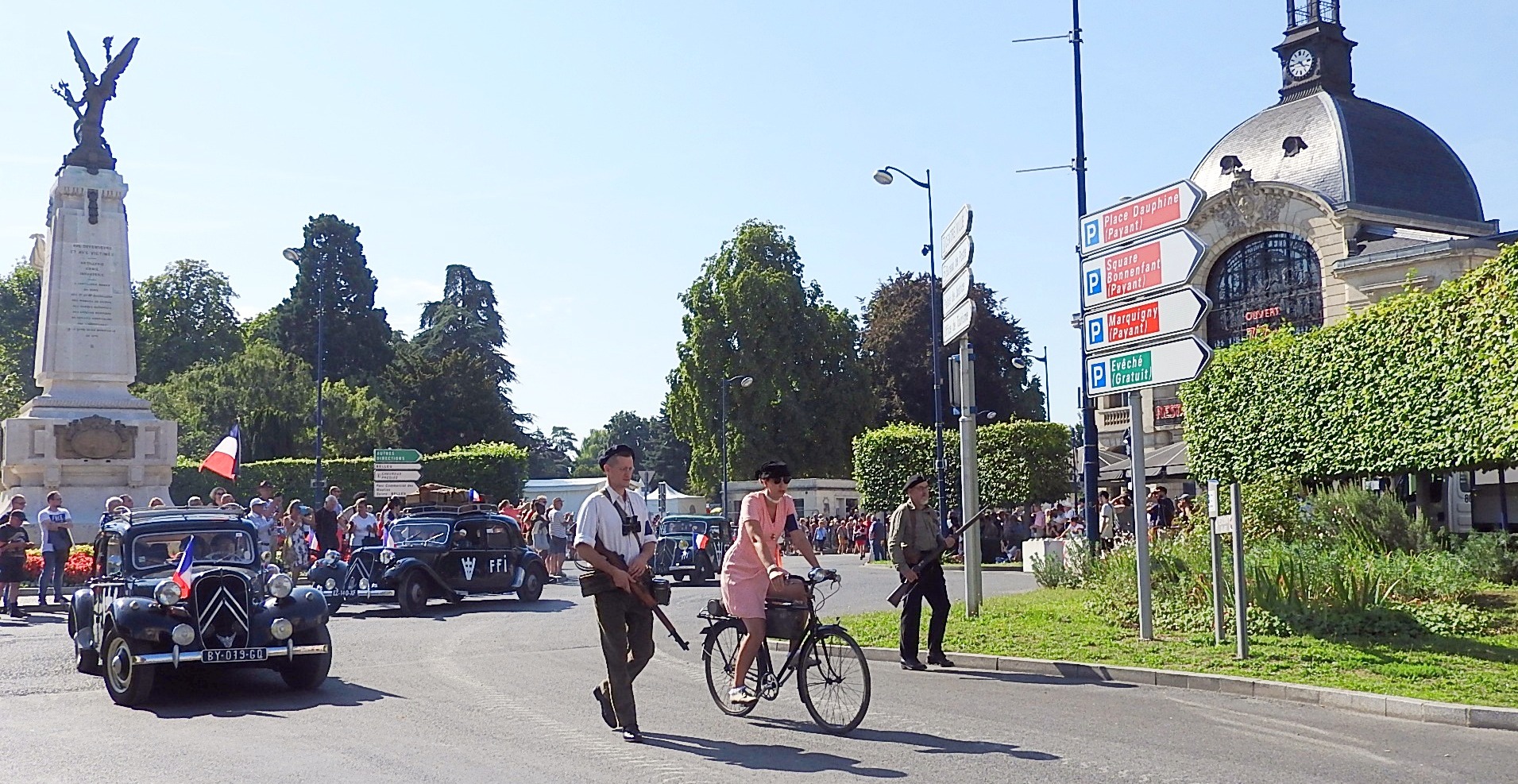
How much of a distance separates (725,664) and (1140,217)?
638cm

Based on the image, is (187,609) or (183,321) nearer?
(187,609)

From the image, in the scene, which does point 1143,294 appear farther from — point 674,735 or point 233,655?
point 233,655

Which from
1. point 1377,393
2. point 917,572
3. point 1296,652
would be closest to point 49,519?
point 917,572

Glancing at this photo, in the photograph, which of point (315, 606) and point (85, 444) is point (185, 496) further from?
point (315, 606)

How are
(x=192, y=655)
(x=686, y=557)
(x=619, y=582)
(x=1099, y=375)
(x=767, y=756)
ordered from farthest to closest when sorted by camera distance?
(x=686, y=557)
(x=1099, y=375)
(x=192, y=655)
(x=619, y=582)
(x=767, y=756)

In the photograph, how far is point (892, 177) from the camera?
34.0 m

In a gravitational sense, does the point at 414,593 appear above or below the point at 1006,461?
below

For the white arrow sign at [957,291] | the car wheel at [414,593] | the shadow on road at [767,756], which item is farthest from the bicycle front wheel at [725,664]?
the car wheel at [414,593]

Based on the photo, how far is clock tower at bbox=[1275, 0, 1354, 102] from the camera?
53.8m

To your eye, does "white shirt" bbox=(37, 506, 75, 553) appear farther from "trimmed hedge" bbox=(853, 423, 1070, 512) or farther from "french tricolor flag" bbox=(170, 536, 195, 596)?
"trimmed hedge" bbox=(853, 423, 1070, 512)

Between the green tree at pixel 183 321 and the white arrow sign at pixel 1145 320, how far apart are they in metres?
77.3

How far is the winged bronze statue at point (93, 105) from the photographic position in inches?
1169

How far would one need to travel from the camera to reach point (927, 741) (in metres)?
8.40

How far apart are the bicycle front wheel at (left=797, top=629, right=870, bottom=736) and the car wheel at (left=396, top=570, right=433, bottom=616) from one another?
12.0 metres
